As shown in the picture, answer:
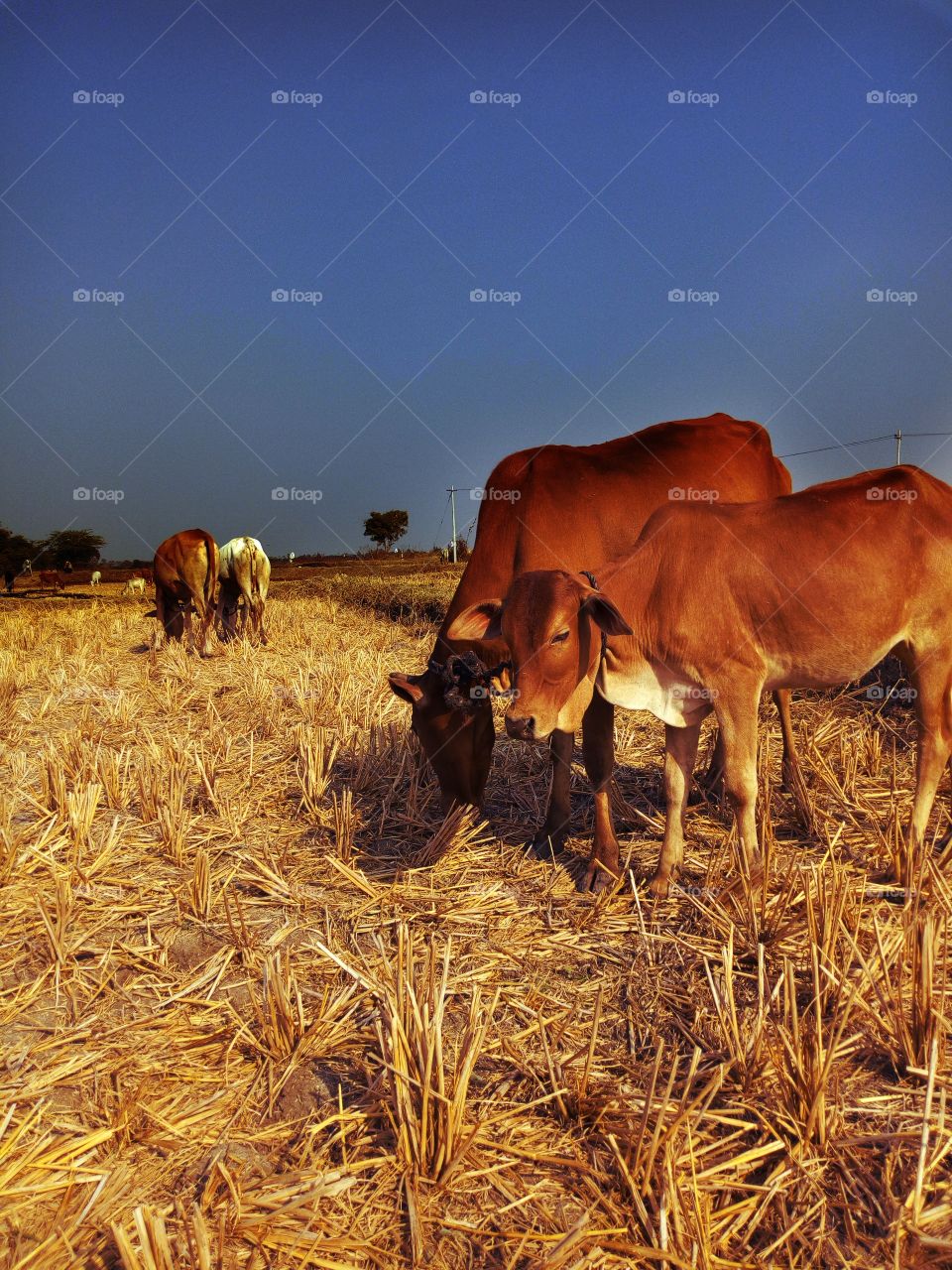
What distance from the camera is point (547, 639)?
4023 millimetres

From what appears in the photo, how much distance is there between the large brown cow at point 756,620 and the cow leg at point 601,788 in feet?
0.06

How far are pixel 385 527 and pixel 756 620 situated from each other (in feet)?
215

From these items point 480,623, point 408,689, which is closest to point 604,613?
point 480,623

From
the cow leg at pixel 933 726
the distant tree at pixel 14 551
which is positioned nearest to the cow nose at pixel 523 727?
the cow leg at pixel 933 726

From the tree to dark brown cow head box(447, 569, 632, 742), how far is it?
212ft

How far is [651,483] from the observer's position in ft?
18.4

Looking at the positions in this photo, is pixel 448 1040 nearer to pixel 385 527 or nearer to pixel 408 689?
pixel 408 689

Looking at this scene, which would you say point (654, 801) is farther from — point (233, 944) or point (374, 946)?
point (233, 944)

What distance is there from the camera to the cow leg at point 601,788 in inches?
185

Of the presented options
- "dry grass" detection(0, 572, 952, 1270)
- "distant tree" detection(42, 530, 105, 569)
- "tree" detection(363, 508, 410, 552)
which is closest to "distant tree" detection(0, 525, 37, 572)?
"distant tree" detection(42, 530, 105, 569)

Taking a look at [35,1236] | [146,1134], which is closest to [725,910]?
[146,1134]

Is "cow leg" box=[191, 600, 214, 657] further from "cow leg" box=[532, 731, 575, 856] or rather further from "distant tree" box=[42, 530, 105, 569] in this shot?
"distant tree" box=[42, 530, 105, 569]
